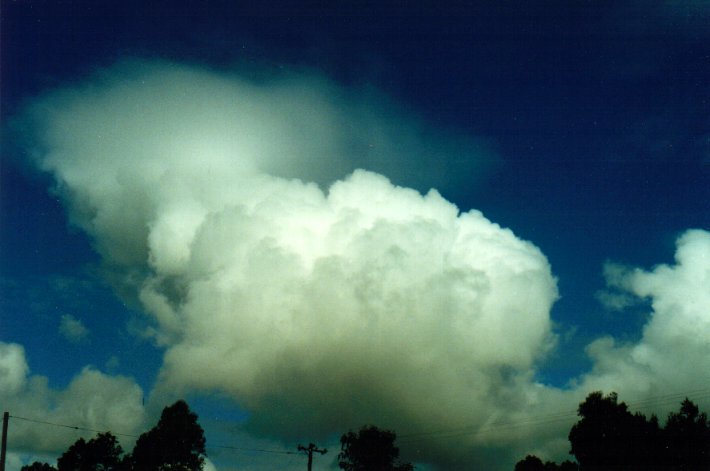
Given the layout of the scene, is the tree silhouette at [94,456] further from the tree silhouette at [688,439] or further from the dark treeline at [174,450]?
the tree silhouette at [688,439]

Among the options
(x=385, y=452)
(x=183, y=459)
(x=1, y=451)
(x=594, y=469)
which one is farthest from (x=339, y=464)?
(x=1, y=451)

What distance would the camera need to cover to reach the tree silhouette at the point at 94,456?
248 feet

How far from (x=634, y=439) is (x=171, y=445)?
49927mm

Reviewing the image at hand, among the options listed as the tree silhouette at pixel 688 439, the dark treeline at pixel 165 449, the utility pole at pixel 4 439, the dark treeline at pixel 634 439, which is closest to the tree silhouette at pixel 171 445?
the dark treeline at pixel 165 449

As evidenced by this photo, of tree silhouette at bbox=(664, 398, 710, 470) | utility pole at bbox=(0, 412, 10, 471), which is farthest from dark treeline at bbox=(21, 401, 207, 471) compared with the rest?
tree silhouette at bbox=(664, 398, 710, 470)

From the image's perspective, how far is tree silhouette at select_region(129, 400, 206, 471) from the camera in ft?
231

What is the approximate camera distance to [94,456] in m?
75.7

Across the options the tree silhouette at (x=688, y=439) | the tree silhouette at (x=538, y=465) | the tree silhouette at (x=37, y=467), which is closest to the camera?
the tree silhouette at (x=688, y=439)

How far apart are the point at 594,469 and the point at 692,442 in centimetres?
858

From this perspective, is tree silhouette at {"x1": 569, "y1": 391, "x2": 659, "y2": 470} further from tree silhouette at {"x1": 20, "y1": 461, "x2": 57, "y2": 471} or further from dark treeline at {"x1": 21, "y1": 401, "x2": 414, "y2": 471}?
tree silhouette at {"x1": 20, "y1": 461, "x2": 57, "y2": 471}

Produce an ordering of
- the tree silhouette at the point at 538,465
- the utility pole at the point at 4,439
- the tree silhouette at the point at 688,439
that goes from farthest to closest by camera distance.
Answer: the tree silhouette at the point at 538,465 < the tree silhouette at the point at 688,439 < the utility pole at the point at 4,439

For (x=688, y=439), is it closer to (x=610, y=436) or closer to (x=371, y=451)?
(x=610, y=436)

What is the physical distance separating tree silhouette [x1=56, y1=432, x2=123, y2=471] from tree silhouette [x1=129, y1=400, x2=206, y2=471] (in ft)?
15.7

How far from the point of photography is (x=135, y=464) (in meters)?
71.8
